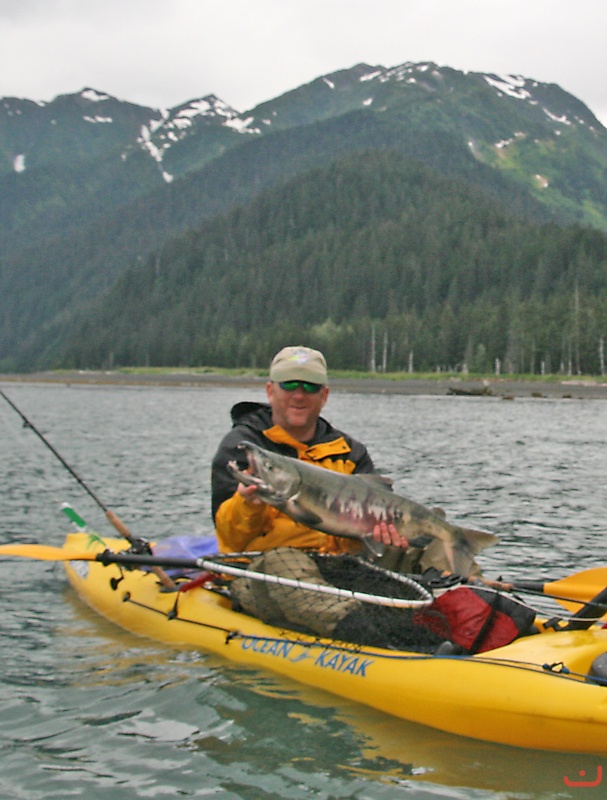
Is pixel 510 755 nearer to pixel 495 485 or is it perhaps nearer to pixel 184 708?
pixel 184 708

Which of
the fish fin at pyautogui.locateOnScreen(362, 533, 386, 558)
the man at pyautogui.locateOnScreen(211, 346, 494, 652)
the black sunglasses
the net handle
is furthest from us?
the black sunglasses

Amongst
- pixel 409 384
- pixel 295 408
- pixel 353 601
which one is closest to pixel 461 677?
pixel 353 601

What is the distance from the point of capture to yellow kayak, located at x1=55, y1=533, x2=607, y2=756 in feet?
23.4

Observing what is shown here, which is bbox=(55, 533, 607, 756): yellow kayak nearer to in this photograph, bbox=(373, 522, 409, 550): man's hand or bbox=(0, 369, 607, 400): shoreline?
bbox=(373, 522, 409, 550): man's hand

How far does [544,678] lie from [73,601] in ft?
24.2

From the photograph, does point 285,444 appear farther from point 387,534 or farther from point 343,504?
point 387,534

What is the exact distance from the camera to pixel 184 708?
8445mm

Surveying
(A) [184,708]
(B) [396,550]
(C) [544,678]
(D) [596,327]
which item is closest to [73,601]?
(A) [184,708]

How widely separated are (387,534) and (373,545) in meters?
0.17

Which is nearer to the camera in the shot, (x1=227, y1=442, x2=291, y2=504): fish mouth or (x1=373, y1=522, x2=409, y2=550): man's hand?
(x1=227, y1=442, x2=291, y2=504): fish mouth

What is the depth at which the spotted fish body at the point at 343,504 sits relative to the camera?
7523 millimetres

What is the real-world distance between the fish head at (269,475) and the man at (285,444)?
0.76 metres

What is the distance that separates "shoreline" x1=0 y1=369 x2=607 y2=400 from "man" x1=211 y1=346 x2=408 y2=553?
9154 centimetres

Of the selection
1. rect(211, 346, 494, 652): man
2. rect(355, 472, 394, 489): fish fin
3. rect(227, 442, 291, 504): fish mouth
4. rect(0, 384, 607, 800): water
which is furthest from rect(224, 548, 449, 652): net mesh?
rect(227, 442, 291, 504): fish mouth
